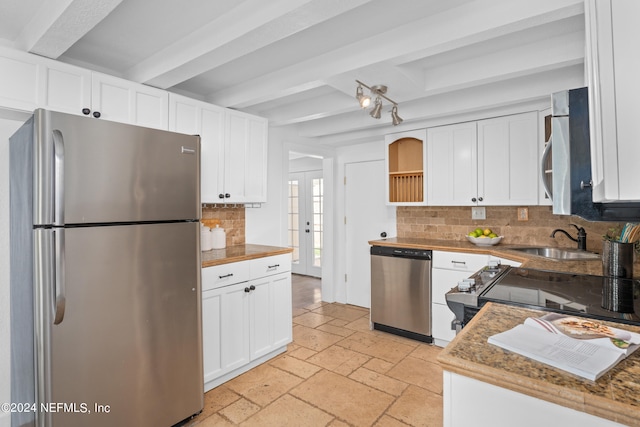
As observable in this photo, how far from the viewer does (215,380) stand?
2.50 metres

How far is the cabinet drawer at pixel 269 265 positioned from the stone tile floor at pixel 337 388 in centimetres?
76

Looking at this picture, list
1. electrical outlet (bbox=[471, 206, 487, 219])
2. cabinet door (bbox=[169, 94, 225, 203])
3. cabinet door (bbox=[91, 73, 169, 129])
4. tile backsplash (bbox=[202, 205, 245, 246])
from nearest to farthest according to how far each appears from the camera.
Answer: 1. cabinet door (bbox=[91, 73, 169, 129])
2. cabinet door (bbox=[169, 94, 225, 203])
3. tile backsplash (bbox=[202, 205, 245, 246])
4. electrical outlet (bbox=[471, 206, 487, 219])

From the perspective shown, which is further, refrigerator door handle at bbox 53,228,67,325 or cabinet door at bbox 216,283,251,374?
cabinet door at bbox 216,283,251,374

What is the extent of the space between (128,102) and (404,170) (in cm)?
288

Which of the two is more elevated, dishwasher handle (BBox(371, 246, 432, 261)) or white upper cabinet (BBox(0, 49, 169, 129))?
white upper cabinet (BBox(0, 49, 169, 129))

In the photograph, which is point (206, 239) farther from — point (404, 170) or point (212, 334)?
point (404, 170)

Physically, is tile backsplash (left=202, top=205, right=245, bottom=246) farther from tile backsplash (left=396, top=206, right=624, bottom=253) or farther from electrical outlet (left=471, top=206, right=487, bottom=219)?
electrical outlet (left=471, top=206, right=487, bottom=219)

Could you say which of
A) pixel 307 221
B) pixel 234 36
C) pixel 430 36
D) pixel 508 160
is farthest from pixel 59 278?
pixel 307 221

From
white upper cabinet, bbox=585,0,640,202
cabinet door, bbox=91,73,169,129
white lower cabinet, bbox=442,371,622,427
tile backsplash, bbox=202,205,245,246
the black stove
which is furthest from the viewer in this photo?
tile backsplash, bbox=202,205,245,246

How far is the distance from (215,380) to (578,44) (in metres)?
3.26

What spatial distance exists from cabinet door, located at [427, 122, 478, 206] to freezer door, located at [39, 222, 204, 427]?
101 inches

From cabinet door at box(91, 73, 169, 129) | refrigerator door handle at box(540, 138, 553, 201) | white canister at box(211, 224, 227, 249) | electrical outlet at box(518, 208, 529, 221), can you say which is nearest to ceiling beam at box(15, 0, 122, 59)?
cabinet door at box(91, 73, 169, 129)

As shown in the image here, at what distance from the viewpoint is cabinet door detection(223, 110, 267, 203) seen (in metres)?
3.05

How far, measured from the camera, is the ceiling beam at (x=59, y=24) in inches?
63.5
